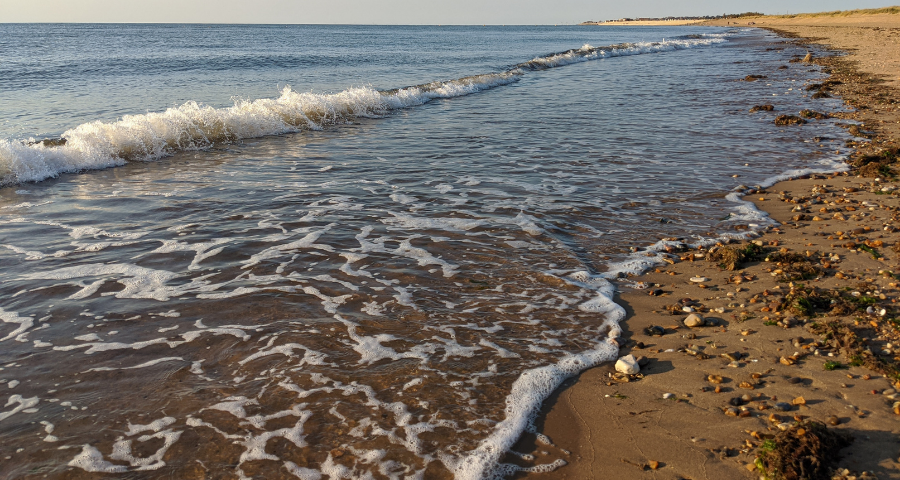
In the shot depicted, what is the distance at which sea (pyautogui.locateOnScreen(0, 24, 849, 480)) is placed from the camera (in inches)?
132

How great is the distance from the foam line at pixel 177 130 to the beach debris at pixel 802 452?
38.3 ft

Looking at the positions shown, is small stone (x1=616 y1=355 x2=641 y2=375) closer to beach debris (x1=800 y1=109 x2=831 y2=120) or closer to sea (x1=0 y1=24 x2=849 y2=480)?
sea (x1=0 y1=24 x2=849 y2=480)

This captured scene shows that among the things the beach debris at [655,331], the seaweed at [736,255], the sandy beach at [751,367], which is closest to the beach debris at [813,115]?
the sandy beach at [751,367]

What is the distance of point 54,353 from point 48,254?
252 cm

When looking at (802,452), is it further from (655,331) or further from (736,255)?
(736,255)

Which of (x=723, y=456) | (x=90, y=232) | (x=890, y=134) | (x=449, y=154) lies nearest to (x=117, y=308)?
(x=90, y=232)

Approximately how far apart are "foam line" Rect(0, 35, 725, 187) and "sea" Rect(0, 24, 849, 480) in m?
0.07

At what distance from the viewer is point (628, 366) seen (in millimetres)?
3924

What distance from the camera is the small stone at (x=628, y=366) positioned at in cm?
391

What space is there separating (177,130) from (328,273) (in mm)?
9005

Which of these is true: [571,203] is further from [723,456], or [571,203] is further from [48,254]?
[48,254]

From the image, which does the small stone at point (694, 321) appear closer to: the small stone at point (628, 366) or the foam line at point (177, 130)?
the small stone at point (628, 366)

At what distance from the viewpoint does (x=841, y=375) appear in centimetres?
363

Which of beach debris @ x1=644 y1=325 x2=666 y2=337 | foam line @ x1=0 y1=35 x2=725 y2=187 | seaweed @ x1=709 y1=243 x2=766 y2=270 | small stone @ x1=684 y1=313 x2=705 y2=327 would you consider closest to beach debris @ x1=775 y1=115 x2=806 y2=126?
seaweed @ x1=709 y1=243 x2=766 y2=270
